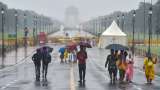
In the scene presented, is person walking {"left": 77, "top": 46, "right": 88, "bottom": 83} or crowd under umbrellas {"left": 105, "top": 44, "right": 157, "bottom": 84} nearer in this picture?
person walking {"left": 77, "top": 46, "right": 88, "bottom": 83}

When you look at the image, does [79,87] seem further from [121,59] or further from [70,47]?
[70,47]

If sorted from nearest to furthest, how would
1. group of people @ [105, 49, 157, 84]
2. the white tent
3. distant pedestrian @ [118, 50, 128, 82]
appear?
group of people @ [105, 49, 157, 84], distant pedestrian @ [118, 50, 128, 82], the white tent

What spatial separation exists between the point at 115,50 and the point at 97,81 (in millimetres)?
2113

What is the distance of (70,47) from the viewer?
54.5 m

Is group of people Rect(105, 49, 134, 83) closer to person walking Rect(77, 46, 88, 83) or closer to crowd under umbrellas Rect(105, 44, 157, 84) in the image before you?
crowd under umbrellas Rect(105, 44, 157, 84)

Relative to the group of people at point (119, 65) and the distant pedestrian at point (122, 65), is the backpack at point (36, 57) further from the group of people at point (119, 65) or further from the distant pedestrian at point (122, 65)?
the distant pedestrian at point (122, 65)

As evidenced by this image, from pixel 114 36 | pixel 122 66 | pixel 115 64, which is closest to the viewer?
pixel 115 64

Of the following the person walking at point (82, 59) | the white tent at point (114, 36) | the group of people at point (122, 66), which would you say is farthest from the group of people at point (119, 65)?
the white tent at point (114, 36)

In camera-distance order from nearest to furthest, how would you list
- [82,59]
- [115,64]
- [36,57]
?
[82,59] < [115,64] < [36,57]

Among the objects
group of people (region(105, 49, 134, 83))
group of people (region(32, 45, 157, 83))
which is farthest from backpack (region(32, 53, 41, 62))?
group of people (region(105, 49, 134, 83))

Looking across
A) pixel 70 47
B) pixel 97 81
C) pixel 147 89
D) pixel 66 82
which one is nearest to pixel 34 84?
pixel 66 82

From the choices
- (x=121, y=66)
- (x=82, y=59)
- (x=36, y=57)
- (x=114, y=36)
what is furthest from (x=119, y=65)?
(x=114, y=36)

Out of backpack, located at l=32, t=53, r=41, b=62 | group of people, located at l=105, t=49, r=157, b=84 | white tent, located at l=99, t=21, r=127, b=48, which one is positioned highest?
white tent, located at l=99, t=21, r=127, b=48

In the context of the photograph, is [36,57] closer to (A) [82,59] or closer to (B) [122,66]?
(A) [82,59]
